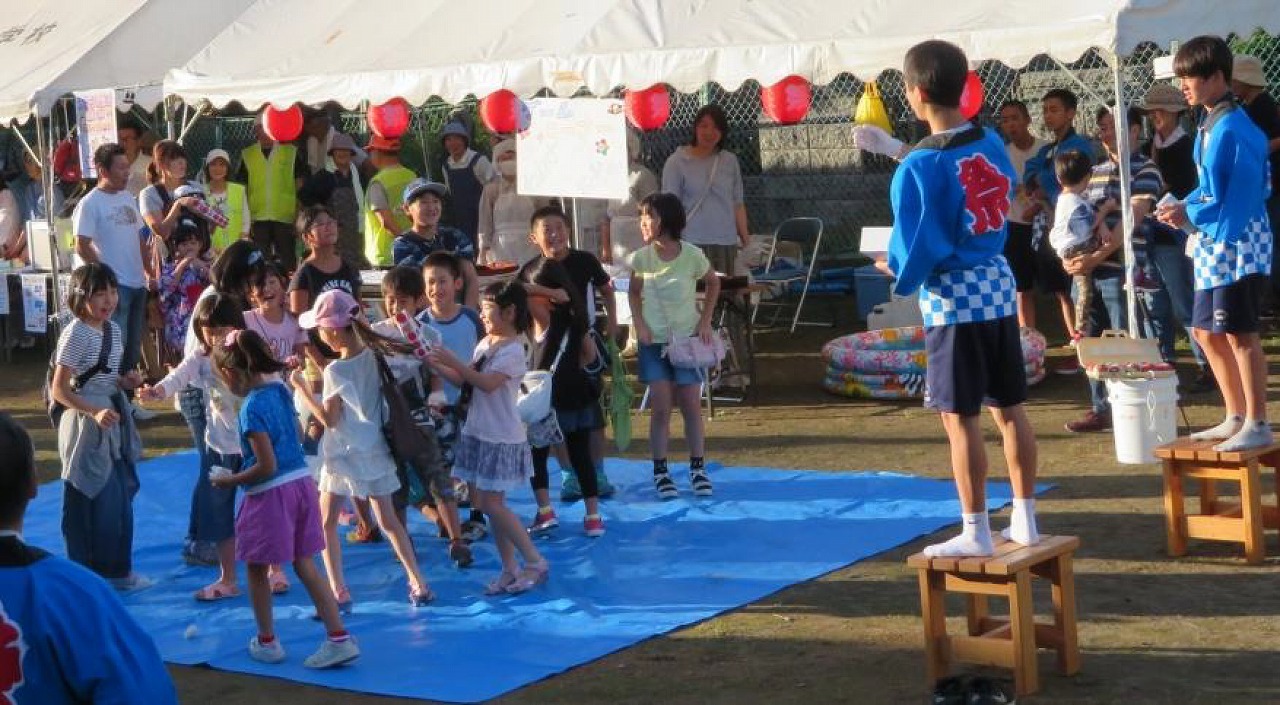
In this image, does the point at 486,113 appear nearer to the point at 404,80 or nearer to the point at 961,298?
the point at 404,80

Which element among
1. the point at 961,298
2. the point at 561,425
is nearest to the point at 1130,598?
the point at 961,298

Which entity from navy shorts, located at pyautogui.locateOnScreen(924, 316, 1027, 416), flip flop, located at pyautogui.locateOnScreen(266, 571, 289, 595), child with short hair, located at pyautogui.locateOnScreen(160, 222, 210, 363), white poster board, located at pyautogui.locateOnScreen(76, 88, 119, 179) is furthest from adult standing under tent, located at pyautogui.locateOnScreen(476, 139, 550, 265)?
navy shorts, located at pyautogui.locateOnScreen(924, 316, 1027, 416)

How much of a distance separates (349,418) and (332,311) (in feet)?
1.49

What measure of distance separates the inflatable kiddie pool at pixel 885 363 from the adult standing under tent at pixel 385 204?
3435 mm

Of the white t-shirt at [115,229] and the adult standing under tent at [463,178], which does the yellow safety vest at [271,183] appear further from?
the white t-shirt at [115,229]

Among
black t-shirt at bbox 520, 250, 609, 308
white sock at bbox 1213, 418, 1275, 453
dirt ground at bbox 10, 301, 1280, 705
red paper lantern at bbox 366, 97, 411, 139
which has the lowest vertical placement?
dirt ground at bbox 10, 301, 1280, 705

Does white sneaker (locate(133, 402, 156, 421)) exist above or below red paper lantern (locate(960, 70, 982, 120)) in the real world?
below

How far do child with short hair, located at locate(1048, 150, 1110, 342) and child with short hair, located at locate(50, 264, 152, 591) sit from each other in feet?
17.1

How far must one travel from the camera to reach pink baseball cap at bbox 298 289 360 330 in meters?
6.81

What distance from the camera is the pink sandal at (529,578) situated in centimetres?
732

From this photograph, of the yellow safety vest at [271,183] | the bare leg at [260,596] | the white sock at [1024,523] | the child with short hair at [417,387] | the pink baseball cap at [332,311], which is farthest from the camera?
the yellow safety vest at [271,183]

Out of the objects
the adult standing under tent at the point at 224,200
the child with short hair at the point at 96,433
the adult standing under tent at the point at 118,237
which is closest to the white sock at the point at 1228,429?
the child with short hair at the point at 96,433

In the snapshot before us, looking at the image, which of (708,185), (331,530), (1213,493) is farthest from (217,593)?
(708,185)

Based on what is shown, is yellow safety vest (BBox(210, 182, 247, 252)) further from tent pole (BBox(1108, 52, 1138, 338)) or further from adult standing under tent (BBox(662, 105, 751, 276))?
tent pole (BBox(1108, 52, 1138, 338))
